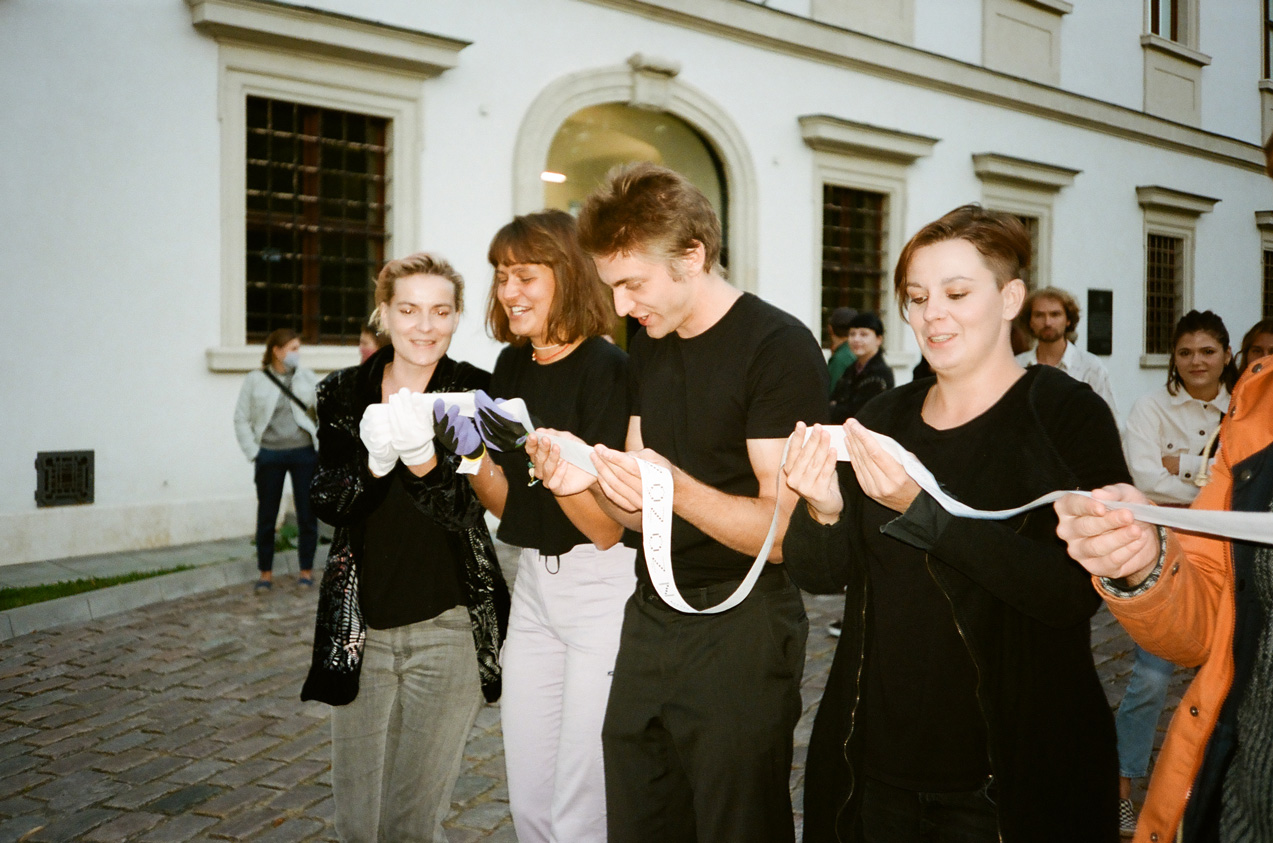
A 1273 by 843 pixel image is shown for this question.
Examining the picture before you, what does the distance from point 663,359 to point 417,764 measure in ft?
4.24

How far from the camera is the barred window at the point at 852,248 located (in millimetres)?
13883

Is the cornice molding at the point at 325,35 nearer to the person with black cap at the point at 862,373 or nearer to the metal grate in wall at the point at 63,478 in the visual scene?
the metal grate in wall at the point at 63,478

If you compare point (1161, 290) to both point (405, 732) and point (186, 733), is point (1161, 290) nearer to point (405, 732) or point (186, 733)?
point (186, 733)

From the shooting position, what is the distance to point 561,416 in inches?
114

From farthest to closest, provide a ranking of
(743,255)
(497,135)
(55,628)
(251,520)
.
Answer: (743,255) → (497,135) → (251,520) → (55,628)

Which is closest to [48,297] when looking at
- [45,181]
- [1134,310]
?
[45,181]

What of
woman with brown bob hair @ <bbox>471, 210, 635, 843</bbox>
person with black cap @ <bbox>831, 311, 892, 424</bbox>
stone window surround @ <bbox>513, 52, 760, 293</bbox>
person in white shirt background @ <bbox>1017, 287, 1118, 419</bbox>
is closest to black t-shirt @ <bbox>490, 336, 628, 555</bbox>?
woman with brown bob hair @ <bbox>471, 210, 635, 843</bbox>

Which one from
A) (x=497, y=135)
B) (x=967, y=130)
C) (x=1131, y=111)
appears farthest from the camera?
(x=1131, y=111)

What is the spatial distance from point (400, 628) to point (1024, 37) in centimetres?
1591

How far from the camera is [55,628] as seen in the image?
659 centimetres

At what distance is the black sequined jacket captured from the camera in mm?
2844

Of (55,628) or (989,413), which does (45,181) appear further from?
(989,413)

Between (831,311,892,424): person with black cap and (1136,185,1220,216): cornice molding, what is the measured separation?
12822 mm

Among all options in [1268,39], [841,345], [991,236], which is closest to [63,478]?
[841,345]
